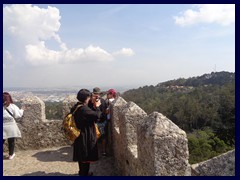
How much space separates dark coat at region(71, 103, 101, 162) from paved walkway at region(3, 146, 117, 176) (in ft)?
3.98

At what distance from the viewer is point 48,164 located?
747cm

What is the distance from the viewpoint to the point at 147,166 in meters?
3.75

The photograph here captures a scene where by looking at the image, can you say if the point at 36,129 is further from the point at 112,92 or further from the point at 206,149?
the point at 206,149

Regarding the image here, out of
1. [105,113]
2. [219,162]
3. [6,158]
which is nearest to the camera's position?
[219,162]

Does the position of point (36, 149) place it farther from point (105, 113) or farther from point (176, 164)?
point (176, 164)

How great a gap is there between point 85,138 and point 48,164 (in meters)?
2.49

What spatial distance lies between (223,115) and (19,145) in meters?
48.2

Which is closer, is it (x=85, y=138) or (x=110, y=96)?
(x=85, y=138)

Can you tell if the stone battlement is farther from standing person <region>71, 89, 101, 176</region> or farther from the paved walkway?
standing person <region>71, 89, 101, 176</region>

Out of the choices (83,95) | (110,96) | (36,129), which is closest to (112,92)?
(110,96)

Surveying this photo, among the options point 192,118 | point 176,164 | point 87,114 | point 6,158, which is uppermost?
point 87,114
